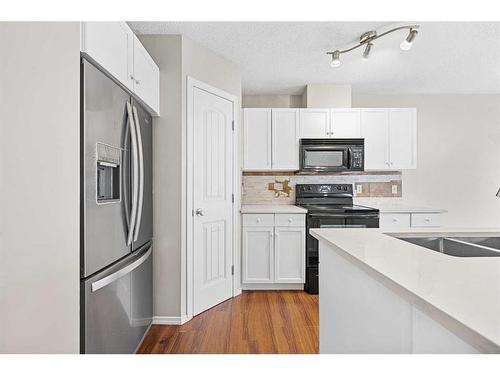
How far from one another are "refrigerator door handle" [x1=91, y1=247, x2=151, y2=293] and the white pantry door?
656 mm

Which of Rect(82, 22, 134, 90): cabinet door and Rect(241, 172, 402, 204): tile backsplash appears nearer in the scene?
Rect(82, 22, 134, 90): cabinet door

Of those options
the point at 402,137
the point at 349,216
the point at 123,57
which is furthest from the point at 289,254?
the point at 123,57

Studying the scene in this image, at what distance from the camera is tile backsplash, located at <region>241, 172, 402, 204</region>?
14.6 ft

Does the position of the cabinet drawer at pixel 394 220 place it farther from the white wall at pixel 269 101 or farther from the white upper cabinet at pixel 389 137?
the white wall at pixel 269 101

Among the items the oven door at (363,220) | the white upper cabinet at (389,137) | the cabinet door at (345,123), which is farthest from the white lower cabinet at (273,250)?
the white upper cabinet at (389,137)

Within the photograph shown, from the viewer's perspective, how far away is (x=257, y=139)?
4.01m

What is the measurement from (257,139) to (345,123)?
3.39 feet

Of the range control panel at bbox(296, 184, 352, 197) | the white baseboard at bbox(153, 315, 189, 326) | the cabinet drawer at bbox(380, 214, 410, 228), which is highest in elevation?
the range control panel at bbox(296, 184, 352, 197)

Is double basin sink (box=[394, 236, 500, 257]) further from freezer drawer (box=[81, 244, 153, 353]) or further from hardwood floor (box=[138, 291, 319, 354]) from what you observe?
freezer drawer (box=[81, 244, 153, 353])

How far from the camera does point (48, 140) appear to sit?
3.91ft

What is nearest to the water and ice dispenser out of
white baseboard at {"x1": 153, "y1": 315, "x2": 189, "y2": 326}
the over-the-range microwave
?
white baseboard at {"x1": 153, "y1": 315, "x2": 189, "y2": 326}

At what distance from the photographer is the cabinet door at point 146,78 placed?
2219mm

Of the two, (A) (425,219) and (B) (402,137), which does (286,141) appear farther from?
(A) (425,219)
